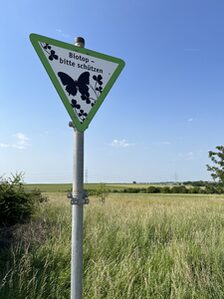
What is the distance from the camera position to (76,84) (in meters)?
2.49

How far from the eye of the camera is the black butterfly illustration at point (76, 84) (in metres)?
2.47

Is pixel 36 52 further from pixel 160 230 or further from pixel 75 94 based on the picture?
pixel 160 230

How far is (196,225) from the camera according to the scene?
791 cm

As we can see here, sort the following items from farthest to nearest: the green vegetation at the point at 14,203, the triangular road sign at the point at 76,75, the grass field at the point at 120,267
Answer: the green vegetation at the point at 14,203, the grass field at the point at 120,267, the triangular road sign at the point at 76,75

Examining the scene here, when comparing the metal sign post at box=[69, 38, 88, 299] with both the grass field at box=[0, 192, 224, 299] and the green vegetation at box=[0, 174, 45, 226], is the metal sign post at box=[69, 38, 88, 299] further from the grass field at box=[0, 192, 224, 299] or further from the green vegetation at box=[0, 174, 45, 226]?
the green vegetation at box=[0, 174, 45, 226]

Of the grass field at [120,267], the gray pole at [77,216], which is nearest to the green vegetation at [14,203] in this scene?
the grass field at [120,267]

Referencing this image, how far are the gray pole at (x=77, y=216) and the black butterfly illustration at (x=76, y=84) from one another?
26cm

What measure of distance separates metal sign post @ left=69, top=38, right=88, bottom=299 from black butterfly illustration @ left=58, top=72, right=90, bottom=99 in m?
0.24

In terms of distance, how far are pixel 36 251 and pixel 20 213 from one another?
6.07 m

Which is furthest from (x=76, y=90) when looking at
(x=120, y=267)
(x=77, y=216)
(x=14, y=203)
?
(x=14, y=203)

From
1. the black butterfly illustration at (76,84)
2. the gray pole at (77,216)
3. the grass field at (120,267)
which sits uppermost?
the black butterfly illustration at (76,84)

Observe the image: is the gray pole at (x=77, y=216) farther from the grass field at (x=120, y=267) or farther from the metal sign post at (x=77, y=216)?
the grass field at (x=120, y=267)

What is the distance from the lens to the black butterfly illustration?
247 cm

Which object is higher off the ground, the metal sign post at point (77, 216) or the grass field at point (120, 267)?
the metal sign post at point (77, 216)
